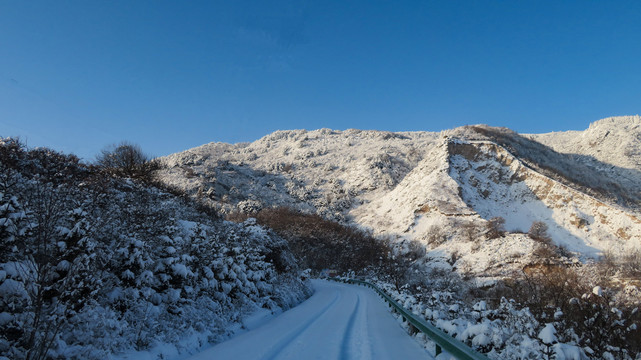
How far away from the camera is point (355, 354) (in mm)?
6227

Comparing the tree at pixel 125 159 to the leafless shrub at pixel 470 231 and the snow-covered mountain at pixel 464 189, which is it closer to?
the snow-covered mountain at pixel 464 189

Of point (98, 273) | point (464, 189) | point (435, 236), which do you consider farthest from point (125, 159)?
point (464, 189)

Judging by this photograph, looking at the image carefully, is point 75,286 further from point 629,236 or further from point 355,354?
point 629,236

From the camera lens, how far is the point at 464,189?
4966cm

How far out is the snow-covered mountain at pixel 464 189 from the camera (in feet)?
125

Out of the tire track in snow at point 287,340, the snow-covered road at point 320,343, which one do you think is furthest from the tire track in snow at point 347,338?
the tire track in snow at point 287,340

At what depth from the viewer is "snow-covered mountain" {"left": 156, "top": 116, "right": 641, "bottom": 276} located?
3797 cm

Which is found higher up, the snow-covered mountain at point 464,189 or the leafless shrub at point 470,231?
the snow-covered mountain at point 464,189

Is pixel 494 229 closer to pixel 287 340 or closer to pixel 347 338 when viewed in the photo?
pixel 347 338

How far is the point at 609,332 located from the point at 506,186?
171 feet

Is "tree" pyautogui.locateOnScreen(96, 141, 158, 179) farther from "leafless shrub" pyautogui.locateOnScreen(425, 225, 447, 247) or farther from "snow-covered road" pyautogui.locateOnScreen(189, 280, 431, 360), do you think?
"leafless shrub" pyautogui.locateOnScreen(425, 225, 447, 247)

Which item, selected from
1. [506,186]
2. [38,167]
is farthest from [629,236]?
[38,167]

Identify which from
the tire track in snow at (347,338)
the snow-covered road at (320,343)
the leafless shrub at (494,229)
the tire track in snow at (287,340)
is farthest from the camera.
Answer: the leafless shrub at (494,229)

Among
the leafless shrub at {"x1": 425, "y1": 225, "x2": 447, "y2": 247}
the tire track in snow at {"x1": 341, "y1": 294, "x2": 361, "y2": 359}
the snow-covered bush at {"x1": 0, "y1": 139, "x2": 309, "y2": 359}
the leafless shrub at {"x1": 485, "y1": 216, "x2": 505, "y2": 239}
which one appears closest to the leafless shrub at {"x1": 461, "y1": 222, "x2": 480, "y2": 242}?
the leafless shrub at {"x1": 485, "y1": 216, "x2": 505, "y2": 239}
